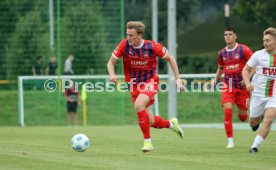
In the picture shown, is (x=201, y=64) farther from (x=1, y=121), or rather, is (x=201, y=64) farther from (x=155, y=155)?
(x=155, y=155)

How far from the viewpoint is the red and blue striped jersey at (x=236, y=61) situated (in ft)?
50.7

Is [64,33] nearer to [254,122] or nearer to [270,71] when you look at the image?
[254,122]

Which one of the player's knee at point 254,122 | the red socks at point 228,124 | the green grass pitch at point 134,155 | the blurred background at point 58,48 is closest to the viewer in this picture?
the green grass pitch at point 134,155

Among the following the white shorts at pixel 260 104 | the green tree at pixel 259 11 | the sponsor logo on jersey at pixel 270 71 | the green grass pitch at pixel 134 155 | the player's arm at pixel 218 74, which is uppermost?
the green tree at pixel 259 11

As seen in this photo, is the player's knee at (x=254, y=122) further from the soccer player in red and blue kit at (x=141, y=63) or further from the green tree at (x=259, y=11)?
the green tree at (x=259, y=11)

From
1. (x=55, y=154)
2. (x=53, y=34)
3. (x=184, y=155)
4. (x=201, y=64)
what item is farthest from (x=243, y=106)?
(x=201, y=64)

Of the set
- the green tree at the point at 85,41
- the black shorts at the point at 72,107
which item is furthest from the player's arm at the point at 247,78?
the green tree at the point at 85,41

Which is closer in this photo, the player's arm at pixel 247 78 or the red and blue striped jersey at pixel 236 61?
the player's arm at pixel 247 78

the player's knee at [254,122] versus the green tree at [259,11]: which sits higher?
the green tree at [259,11]

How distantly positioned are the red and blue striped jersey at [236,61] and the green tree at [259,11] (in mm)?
19691

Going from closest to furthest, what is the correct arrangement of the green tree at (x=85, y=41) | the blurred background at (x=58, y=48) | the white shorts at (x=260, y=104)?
the white shorts at (x=260, y=104), the blurred background at (x=58, y=48), the green tree at (x=85, y=41)

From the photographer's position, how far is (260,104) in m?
13.8

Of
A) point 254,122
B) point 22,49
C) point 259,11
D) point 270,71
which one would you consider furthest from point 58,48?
point 270,71

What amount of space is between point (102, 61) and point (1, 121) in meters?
4.23
